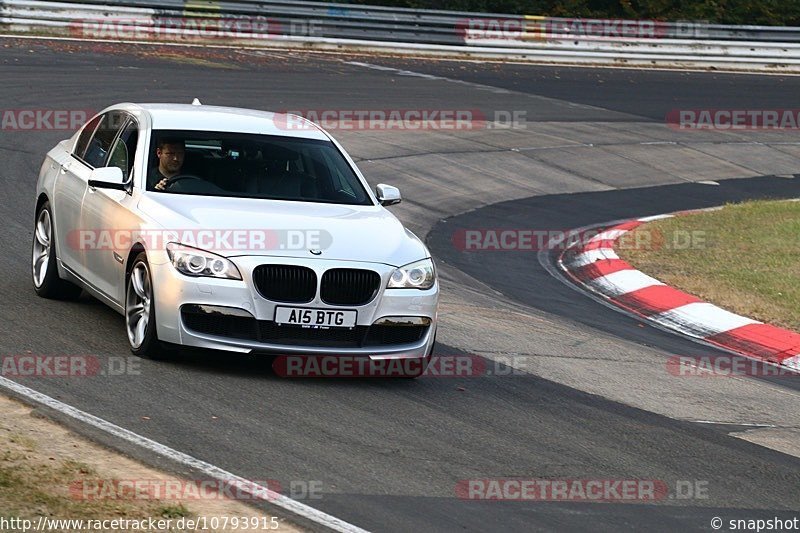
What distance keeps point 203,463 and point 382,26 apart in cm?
2430

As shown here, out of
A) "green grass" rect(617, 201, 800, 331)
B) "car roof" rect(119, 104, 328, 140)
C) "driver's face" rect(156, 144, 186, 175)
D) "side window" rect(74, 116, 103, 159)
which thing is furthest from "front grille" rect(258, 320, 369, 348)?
"green grass" rect(617, 201, 800, 331)

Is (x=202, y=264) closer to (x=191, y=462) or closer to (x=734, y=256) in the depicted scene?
(x=191, y=462)

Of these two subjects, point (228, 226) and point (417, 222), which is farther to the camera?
point (417, 222)

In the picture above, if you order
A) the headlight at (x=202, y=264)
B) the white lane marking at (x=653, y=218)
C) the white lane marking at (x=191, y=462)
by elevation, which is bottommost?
the white lane marking at (x=653, y=218)

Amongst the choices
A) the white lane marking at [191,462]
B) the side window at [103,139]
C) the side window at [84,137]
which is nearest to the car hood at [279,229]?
the side window at [103,139]

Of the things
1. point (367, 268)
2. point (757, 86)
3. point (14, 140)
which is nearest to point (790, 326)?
point (367, 268)

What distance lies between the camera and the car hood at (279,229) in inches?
298

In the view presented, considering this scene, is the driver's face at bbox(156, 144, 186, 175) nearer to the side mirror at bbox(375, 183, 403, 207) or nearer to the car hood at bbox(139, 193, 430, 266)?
the car hood at bbox(139, 193, 430, 266)

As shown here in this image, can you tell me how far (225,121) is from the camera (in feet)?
29.3

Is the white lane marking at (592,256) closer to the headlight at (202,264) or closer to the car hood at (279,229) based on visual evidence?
the car hood at (279,229)

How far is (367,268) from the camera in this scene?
301 inches

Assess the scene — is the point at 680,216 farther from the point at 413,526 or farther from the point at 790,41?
the point at 790,41

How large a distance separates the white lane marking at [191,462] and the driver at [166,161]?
180 cm

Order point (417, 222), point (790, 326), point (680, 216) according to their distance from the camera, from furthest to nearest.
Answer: point (680, 216) < point (417, 222) < point (790, 326)
